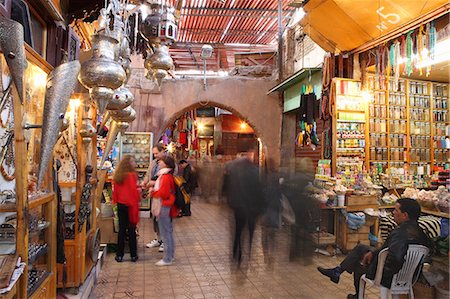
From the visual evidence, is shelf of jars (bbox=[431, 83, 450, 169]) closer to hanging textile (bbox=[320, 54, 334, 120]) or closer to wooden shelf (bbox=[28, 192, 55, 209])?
hanging textile (bbox=[320, 54, 334, 120])

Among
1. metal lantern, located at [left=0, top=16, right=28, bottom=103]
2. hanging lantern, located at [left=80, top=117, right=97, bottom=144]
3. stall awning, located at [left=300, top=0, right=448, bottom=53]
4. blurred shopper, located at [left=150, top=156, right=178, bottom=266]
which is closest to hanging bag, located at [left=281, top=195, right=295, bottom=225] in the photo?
blurred shopper, located at [left=150, top=156, right=178, bottom=266]

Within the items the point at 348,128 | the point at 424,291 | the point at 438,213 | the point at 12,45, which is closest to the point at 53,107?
the point at 12,45

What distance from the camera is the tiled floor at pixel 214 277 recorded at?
441 cm

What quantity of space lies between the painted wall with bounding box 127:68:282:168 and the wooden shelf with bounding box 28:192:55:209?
8603 millimetres

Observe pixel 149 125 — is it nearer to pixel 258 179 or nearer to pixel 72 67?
pixel 258 179

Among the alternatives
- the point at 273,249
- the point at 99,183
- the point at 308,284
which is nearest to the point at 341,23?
the point at 273,249

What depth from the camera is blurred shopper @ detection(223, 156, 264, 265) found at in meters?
4.96

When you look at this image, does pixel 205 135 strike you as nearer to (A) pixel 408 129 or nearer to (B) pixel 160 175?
(A) pixel 408 129

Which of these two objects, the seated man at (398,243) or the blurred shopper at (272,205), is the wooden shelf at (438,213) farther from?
the blurred shopper at (272,205)

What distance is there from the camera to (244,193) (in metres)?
4.95

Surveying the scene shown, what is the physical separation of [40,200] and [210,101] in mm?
9311

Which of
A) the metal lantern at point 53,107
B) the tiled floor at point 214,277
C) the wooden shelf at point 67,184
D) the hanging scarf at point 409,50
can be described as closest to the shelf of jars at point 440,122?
the hanging scarf at point 409,50

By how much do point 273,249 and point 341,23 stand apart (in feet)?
Answer: 14.6

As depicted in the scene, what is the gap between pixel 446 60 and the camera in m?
6.75
